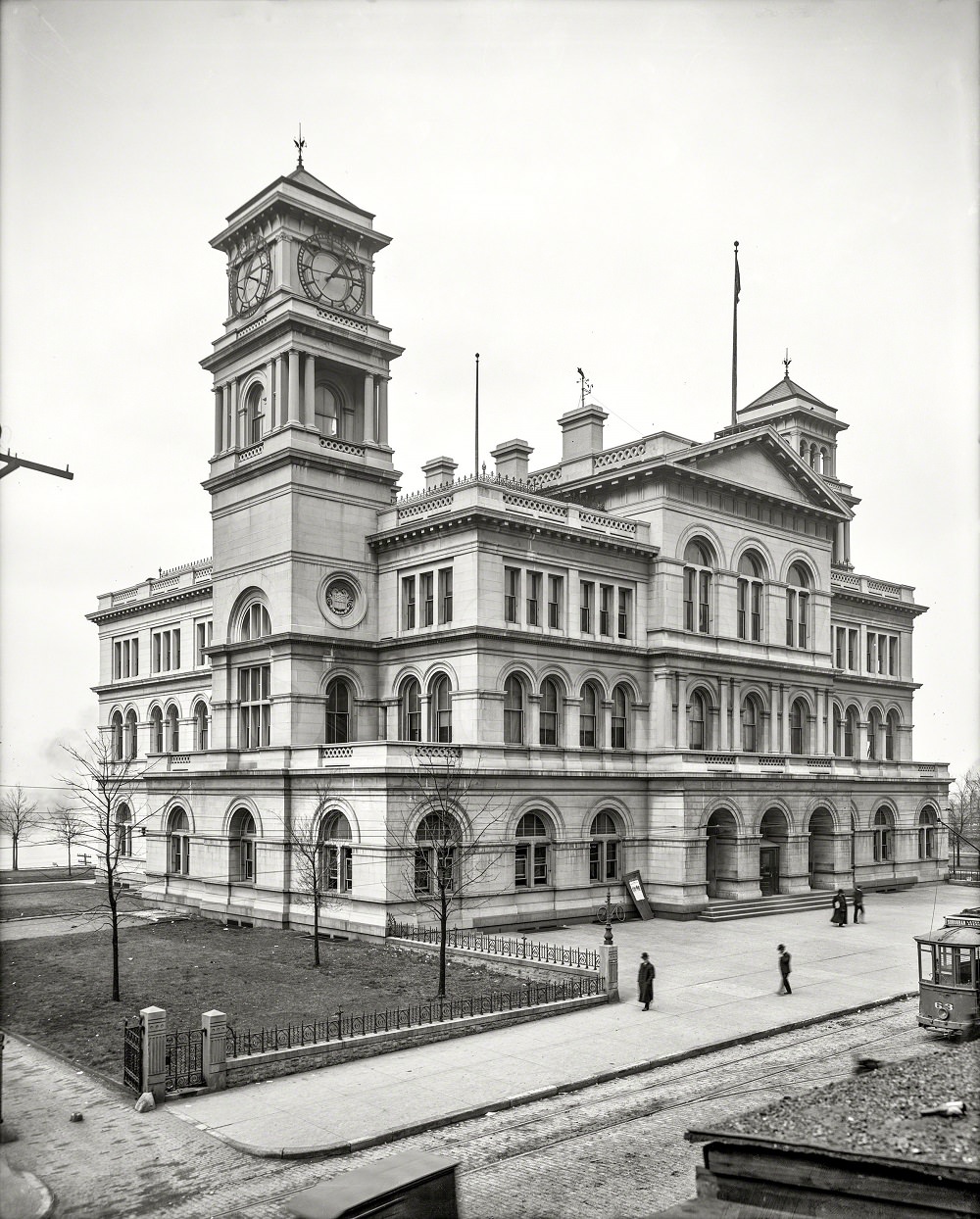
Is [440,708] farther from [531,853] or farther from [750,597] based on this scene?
[750,597]

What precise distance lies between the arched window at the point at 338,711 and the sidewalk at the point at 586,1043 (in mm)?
11902

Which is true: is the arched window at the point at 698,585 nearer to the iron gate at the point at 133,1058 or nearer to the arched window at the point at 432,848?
the arched window at the point at 432,848

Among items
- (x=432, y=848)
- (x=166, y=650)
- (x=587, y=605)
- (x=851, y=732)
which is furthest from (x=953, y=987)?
(x=166, y=650)

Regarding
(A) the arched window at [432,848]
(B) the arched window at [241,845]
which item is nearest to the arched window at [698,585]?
(A) the arched window at [432,848]

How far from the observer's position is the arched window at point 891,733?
6322 cm

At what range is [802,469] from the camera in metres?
51.7

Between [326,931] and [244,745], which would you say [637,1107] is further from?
[244,745]

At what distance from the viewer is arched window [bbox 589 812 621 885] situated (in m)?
42.4

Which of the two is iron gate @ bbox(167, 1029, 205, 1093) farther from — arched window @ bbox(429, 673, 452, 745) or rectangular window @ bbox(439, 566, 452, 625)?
rectangular window @ bbox(439, 566, 452, 625)

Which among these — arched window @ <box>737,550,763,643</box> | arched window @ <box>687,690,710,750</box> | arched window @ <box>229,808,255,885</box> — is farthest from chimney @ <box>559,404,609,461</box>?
arched window @ <box>229,808,255,885</box>

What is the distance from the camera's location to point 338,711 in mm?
44000

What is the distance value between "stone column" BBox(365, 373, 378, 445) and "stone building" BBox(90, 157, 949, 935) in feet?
0.55

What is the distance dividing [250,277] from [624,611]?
68.2 ft

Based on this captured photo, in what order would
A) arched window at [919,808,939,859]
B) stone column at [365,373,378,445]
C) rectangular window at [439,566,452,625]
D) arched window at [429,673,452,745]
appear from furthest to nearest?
arched window at [919,808,939,859]
stone column at [365,373,378,445]
rectangular window at [439,566,452,625]
arched window at [429,673,452,745]
